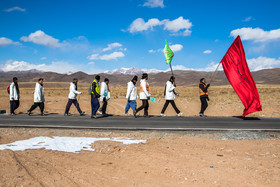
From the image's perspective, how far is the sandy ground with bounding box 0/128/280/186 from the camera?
4.02 metres

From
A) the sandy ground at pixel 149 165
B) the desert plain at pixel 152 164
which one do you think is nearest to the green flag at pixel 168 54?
the desert plain at pixel 152 164

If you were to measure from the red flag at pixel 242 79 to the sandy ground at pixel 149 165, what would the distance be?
3.78 metres

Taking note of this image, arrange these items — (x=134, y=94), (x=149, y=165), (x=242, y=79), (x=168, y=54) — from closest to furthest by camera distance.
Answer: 1. (x=149, y=165)
2. (x=242, y=79)
3. (x=134, y=94)
4. (x=168, y=54)

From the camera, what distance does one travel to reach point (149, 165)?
4824mm

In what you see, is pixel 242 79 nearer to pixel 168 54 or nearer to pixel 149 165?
pixel 168 54

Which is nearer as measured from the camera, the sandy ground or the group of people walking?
the sandy ground

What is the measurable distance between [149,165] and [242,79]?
7.22 m

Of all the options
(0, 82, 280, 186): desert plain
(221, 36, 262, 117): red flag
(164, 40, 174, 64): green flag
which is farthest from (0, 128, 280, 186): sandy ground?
(164, 40, 174, 64): green flag

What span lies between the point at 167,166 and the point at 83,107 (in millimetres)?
17534

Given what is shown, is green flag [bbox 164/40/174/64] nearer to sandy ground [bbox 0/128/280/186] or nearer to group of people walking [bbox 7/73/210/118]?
group of people walking [bbox 7/73/210/118]

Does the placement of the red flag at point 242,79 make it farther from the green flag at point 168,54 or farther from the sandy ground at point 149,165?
the green flag at point 168,54

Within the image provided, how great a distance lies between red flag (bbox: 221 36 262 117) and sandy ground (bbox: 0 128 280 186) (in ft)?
12.4

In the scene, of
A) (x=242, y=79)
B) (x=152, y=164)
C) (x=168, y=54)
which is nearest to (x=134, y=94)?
(x=168, y=54)

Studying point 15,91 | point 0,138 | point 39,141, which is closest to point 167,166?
point 39,141
